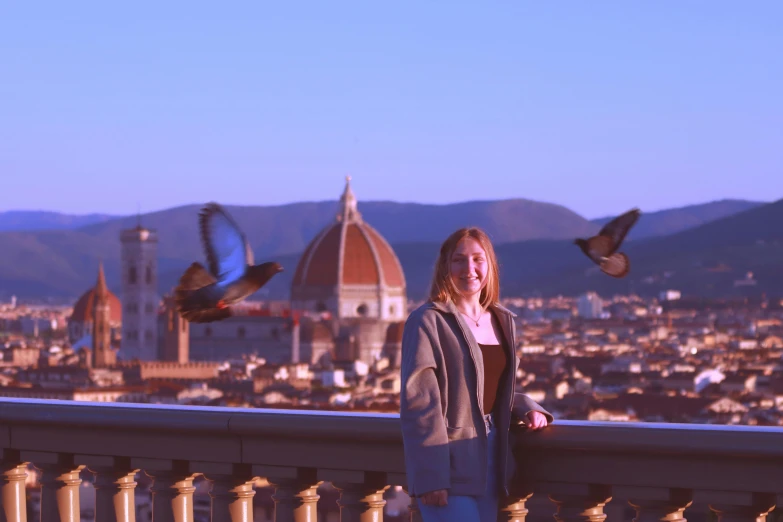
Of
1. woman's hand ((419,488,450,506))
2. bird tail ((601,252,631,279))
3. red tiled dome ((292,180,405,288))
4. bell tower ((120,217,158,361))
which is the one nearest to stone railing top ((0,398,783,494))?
woman's hand ((419,488,450,506))

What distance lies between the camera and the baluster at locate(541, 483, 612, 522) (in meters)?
2.65

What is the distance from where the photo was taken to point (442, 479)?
8.42 ft

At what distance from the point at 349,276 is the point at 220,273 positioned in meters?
63.2

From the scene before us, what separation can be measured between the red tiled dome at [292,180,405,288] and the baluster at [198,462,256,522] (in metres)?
62.8

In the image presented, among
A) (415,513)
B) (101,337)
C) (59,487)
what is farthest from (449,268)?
(101,337)

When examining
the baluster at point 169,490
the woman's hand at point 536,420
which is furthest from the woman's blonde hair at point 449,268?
the baluster at point 169,490

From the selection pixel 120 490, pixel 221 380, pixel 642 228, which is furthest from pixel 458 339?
pixel 642 228

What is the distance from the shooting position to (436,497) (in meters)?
2.58

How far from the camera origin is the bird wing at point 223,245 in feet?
9.53

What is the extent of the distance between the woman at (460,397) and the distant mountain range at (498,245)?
321 ft

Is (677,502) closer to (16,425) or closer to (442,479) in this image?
(442,479)

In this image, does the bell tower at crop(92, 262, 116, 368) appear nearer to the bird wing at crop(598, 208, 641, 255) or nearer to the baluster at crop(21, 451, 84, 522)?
the baluster at crop(21, 451, 84, 522)

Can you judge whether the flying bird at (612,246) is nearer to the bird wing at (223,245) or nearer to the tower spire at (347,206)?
the bird wing at (223,245)

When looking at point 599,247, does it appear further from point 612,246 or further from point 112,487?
point 112,487
